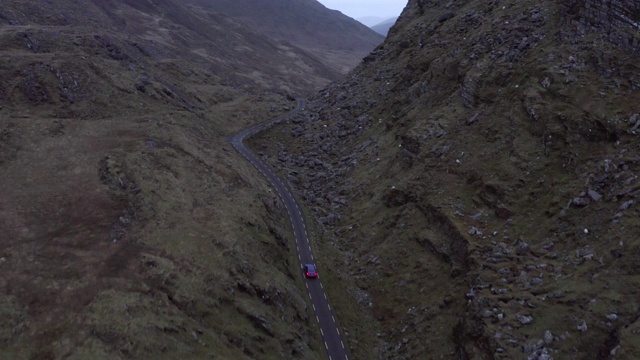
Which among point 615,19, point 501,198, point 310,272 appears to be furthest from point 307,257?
point 615,19

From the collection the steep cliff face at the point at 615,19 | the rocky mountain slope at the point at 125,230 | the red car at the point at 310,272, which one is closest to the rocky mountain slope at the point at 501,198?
the steep cliff face at the point at 615,19

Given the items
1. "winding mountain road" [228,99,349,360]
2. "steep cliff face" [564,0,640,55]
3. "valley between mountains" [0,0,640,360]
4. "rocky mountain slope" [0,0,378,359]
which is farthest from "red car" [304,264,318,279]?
"steep cliff face" [564,0,640,55]

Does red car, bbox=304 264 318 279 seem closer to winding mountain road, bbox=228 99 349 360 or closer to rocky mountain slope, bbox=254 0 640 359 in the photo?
winding mountain road, bbox=228 99 349 360

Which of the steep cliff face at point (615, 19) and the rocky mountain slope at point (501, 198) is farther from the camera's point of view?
the steep cliff face at point (615, 19)

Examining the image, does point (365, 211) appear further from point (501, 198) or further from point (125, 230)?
point (125, 230)

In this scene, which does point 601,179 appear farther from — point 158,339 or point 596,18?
point 158,339

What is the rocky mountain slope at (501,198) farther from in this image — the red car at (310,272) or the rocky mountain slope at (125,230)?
the rocky mountain slope at (125,230)

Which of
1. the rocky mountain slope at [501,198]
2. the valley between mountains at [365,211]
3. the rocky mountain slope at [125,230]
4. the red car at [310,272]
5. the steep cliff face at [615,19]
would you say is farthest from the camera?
the steep cliff face at [615,19]
